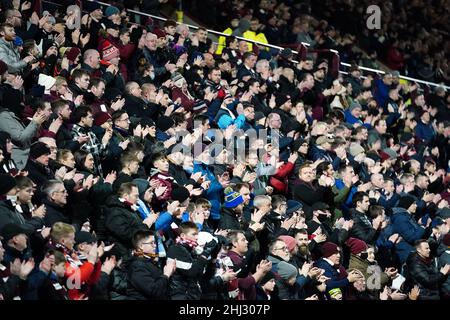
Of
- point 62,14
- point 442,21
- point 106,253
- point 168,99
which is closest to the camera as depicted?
point 106,253

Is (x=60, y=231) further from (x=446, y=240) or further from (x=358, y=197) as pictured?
(x=446, y=240)

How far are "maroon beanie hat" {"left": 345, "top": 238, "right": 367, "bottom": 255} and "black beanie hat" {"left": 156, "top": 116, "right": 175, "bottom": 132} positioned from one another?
84.6 inches

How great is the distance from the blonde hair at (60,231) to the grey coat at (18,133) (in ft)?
3.92

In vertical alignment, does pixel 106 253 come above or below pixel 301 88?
above

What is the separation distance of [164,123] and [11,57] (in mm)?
1665

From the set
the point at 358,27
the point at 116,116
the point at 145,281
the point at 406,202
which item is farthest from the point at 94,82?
the point at 358,27

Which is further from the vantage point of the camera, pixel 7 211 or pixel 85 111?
pixel 85 111

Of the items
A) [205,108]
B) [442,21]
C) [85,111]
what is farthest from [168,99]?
[442,21]

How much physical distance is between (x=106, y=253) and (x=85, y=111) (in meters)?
2.02

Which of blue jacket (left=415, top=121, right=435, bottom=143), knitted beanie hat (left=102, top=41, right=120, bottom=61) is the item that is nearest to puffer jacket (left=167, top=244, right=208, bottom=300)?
knitted beanie hat (left=102, top=41, right=120, bottom=61)

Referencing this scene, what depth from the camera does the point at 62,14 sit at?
36.4 feet

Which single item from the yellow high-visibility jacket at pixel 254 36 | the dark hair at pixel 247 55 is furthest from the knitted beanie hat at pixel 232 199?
the yellow high-visibility jacket at pixel 254 36

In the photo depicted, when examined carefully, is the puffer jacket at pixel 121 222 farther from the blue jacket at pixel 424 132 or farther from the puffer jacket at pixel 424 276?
the blue jacket at pixel 424 132
